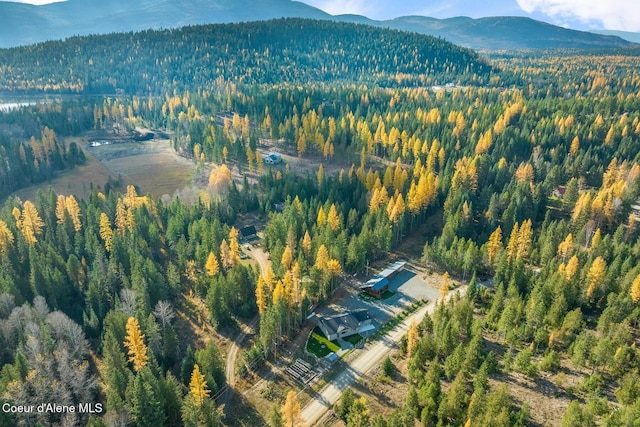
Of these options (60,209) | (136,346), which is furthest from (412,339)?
(60,209)

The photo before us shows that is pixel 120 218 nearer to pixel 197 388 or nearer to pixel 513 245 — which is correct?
pixel 197 388

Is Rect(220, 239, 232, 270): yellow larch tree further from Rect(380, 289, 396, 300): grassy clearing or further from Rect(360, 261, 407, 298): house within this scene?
Rect(380, 289, 396, 300): grassy clearing

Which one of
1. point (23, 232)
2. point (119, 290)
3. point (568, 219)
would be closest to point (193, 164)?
point (23, 232)

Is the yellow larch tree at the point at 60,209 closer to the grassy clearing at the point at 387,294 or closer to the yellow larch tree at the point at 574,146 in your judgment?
the grassy clearing at the point at 387,294

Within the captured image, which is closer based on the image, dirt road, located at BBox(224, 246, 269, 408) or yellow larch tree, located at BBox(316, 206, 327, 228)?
dirt road, located at BBox(224, 246, 269, 408)

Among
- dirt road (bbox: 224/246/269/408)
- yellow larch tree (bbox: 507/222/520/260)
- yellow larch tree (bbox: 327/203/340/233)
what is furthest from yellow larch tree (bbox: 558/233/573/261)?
dirt road (bbox: 224/246/269/408)
